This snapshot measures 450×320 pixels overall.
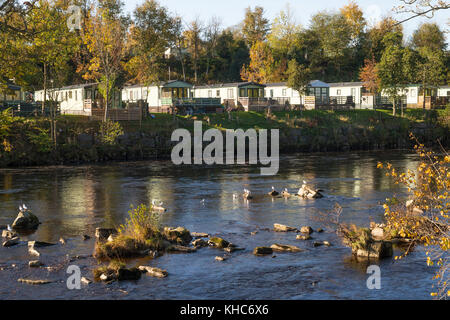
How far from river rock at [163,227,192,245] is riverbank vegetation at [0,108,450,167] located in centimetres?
3026

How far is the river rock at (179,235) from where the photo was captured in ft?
75.0

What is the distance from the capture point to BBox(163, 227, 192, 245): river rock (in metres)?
22.9

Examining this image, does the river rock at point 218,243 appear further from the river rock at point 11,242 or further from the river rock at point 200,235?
the river rock at point 11,242

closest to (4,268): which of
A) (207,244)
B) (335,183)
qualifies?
(207,244)

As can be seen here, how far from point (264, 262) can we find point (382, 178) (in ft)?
78.5

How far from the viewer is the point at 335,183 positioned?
39344 mm

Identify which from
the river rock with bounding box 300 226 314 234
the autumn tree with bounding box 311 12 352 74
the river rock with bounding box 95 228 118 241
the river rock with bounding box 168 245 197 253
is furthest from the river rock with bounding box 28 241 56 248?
the autumn tree with bounding box 311 12 352 74

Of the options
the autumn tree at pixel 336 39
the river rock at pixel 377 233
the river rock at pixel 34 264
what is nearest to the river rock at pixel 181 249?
the river rock at pixel 34 264

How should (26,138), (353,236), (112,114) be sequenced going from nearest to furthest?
(353,236) → (26,138) → (112,114)

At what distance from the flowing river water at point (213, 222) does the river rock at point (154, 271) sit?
0.33 metres

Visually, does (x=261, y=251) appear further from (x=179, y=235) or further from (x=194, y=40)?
(x=194, y=40)

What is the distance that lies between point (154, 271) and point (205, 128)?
4906cm

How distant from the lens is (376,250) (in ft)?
67.3
